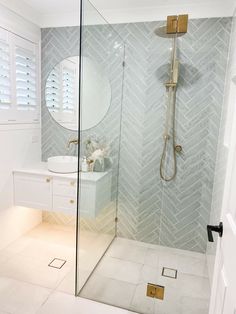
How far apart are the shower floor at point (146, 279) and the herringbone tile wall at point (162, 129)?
151 millimetres

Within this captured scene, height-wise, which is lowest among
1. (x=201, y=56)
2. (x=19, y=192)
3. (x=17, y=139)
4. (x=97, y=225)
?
(x=97, y=225)

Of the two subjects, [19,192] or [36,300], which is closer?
[36,300]

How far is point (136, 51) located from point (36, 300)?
239 centimetres

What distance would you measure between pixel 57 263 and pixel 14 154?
1.22m

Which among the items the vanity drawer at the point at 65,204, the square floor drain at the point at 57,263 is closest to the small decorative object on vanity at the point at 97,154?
the vanity drawer at the point at 65,204

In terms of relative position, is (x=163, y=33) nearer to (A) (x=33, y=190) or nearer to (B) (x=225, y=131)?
(B) (x=225, y=131)

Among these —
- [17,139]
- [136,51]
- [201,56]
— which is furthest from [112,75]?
[17,139]

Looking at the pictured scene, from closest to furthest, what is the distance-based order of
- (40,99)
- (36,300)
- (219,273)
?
1. (219,273)
2. (36,300)
3. (40,99)

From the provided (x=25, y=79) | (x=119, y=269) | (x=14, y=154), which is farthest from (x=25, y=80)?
(x=119, y=269)

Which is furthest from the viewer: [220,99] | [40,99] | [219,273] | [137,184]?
[40,99]

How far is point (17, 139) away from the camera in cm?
260

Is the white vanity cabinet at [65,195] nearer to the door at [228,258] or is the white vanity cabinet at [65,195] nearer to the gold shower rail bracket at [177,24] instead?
the door at [228,258]

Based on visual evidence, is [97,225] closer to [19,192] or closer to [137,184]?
[137,184]

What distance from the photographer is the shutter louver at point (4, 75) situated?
2.28 m
